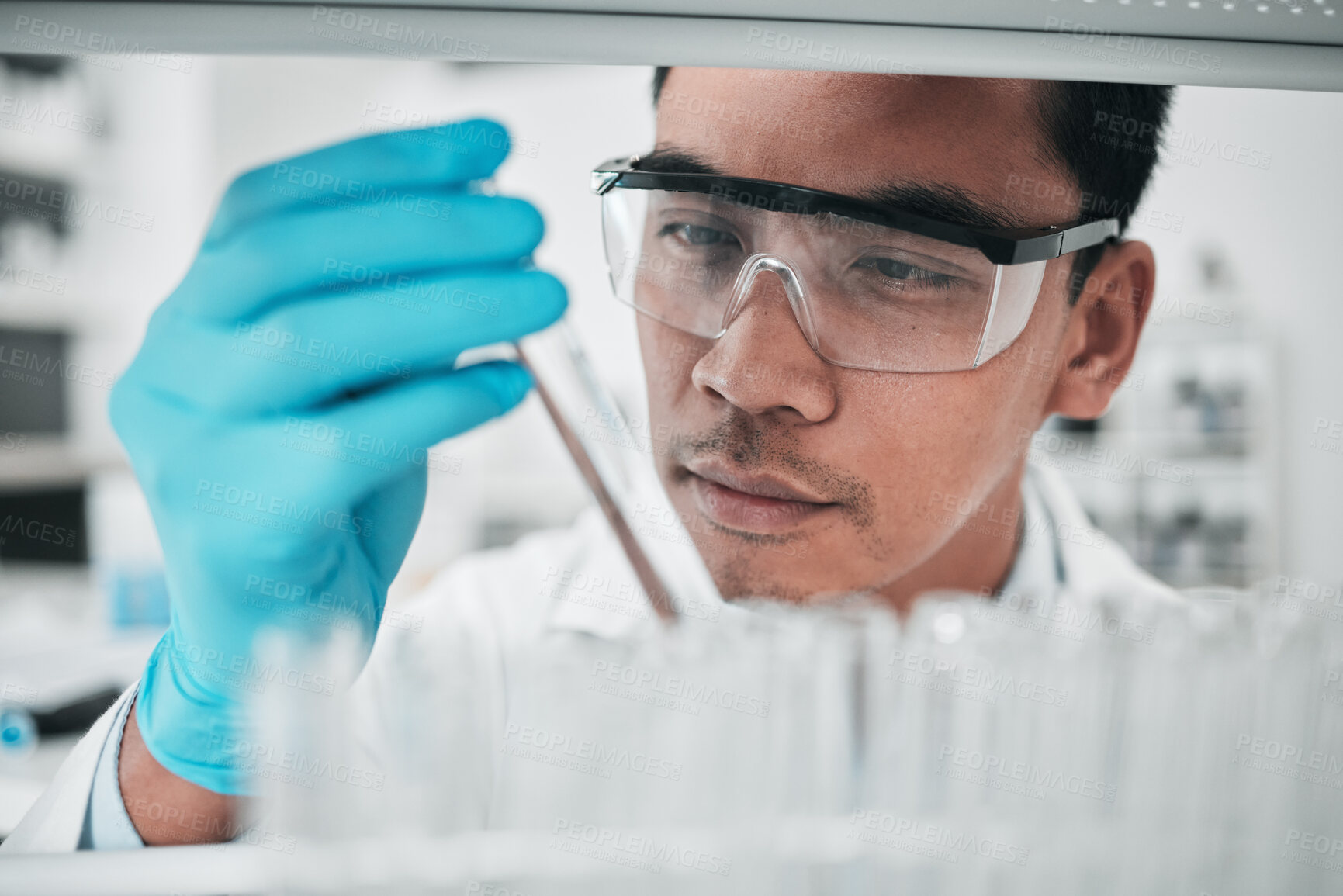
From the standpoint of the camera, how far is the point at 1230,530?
4.28 meters

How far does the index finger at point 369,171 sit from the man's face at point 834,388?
0.34m

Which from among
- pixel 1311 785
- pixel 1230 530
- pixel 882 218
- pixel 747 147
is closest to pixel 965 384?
pixel 882 218

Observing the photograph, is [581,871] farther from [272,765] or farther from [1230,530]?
[1230,530]

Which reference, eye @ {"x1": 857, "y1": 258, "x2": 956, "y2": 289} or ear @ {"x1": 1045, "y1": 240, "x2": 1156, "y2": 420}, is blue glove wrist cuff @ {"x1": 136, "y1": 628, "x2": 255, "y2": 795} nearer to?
eye @ {"x1": 857, "y1": 258, "x2": 956, "y2": 289}

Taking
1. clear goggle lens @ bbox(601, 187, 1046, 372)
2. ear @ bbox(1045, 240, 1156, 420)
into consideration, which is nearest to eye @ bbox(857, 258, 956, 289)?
clear goggle lens @ bbox(601, 187, 1046, 372)

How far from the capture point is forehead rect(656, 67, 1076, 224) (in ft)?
2.83

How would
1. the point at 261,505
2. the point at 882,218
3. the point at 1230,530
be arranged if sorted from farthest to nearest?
the point at 1230,530
the point at 882,218
the point at 261,505

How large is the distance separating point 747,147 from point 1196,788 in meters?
0.72

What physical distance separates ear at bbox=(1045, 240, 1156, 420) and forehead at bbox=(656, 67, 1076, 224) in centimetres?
19

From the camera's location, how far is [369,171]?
652 mm

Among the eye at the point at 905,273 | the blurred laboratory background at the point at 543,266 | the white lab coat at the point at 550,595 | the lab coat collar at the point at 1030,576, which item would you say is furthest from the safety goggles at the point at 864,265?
the blurred laboratory background at the point at 543,266

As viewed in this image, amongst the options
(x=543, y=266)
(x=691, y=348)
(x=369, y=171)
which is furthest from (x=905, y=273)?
(x=543, y=266)

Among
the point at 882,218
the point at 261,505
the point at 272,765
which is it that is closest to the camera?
the point at 272,765

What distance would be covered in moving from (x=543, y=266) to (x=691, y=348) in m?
3.58
